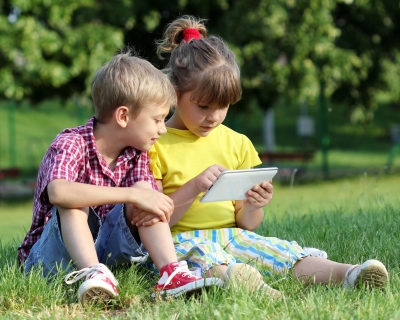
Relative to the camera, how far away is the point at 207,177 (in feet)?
9.30

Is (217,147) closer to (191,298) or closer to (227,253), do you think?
(227,253)

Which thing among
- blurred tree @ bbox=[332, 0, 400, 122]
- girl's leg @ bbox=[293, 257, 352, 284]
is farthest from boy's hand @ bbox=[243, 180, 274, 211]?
blurred tree @ bbox=[332, 0, 400, 122]

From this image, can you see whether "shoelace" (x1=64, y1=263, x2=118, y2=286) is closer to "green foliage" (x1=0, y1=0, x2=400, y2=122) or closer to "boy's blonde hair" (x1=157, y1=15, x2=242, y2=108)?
"boy's blonde hair" (x1=157, y1=15, x2=242, y2=108)

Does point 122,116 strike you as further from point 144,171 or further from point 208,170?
point 208,170

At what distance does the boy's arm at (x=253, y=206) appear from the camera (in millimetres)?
2957

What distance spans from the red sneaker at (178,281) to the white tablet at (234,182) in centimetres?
33

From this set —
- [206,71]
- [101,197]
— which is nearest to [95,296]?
[101,197]

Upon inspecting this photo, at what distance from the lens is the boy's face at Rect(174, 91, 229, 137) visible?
121 inches

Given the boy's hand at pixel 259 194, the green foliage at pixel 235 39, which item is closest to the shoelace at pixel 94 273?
the boy's hand at pixel 259 194

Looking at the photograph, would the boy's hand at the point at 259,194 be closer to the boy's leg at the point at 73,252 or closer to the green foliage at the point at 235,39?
the boy's leg at the point at 73,252

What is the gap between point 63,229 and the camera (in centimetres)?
272

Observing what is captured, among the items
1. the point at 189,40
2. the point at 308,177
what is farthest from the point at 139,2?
the point at 189,40

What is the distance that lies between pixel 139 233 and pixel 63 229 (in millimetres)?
316

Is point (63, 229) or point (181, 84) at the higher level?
point (181, 84)
